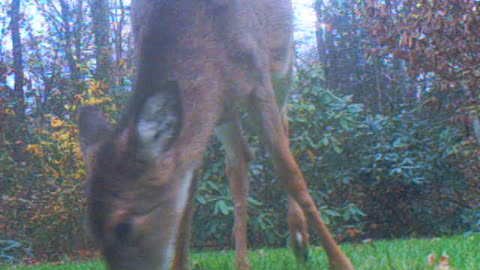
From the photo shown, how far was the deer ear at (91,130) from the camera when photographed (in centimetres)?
341

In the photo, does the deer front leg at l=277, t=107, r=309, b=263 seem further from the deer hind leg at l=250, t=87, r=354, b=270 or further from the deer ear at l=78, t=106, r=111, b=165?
the deer ear at l=78, t=106, r=111, b=165

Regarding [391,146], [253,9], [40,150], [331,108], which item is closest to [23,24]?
[40,150]

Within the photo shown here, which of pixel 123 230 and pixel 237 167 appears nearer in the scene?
pixel 123 230

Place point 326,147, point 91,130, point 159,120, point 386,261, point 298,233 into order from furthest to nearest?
point 326,147 < point 298,233 < point 386,261 < point 91,130 < point 159,120

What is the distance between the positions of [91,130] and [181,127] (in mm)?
602

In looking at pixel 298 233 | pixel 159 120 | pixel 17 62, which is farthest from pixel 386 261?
pixel 17 62

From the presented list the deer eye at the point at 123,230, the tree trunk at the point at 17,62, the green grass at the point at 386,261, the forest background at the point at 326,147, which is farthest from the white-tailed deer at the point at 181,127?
the tree trunk at the point at 17,62

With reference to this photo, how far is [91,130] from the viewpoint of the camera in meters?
3.46

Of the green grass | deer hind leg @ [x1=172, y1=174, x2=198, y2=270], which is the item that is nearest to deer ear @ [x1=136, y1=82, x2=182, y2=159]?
deer hind leg @ [x1=172, y1=174, x2=198, y2=270]

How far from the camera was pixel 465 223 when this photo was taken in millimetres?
9219

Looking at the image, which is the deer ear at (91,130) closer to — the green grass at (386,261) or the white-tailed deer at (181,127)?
the white-tailed deer at (181,127)

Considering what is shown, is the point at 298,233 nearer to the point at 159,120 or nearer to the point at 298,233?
the point at 298,233

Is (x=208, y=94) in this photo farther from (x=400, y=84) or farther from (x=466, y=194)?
(x=400, y=84)

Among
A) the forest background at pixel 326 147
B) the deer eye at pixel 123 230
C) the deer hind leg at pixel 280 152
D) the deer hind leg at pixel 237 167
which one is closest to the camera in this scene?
the deer eye at pixel 123 230
